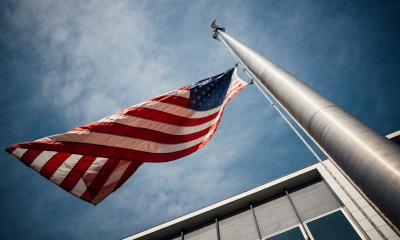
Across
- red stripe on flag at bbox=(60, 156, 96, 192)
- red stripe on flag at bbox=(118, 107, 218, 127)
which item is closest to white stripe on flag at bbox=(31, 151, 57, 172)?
red stripe on flag at bbox=(60, 156, 96, 192)

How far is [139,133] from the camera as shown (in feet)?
22.2

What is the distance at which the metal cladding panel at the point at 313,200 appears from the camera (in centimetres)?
1008

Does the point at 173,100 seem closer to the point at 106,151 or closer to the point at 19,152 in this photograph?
the point at 106,151

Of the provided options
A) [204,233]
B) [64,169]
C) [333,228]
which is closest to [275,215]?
[333,228]

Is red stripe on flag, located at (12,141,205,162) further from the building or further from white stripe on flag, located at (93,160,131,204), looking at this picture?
the building

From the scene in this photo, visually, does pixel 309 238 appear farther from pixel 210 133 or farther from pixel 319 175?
pixel 210 133

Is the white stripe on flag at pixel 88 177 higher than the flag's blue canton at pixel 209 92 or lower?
lower

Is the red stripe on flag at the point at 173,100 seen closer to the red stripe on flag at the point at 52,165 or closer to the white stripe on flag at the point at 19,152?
the red stripe on flag at the point at 52,165

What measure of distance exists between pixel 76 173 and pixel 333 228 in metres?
9.51

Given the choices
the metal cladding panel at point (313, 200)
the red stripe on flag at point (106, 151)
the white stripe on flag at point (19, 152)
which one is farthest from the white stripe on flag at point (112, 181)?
the metal cladding panel at point (313, 200)

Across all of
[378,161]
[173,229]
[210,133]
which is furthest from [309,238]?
[378,161]

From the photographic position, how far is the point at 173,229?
12930 mm

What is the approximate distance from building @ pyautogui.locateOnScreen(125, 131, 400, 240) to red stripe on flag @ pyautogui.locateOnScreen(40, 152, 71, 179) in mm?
8326

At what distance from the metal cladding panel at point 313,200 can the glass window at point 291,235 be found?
2.05 ft
